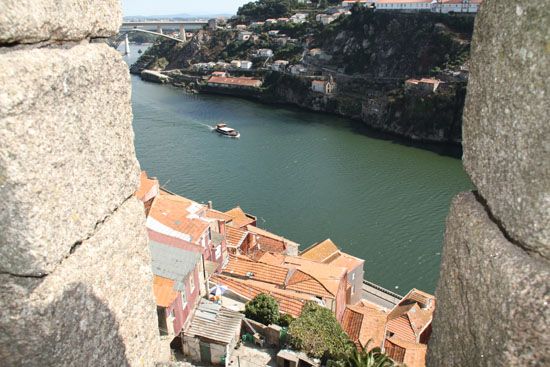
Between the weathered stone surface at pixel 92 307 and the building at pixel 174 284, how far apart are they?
7.85 meters

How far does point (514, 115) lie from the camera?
1568mm

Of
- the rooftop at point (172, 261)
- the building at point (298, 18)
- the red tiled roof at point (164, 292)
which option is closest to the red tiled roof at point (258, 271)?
the rooftop at point (172, 261)

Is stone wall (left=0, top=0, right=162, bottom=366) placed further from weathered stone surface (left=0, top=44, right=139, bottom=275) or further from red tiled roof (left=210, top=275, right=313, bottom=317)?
red tiled roof (left=210, top=275, right=313, bottom=317)

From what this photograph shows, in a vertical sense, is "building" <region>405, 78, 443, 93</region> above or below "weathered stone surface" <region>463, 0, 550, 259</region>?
below

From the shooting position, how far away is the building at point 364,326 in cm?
1454

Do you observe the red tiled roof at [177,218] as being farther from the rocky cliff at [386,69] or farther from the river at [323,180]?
the rocky cliff at [386,69]

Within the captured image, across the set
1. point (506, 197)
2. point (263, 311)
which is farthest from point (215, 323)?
point (506, 197)

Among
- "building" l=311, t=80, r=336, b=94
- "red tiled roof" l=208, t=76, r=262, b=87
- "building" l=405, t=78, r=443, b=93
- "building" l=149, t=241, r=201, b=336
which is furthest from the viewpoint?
"red tiled roof" l=208, t=76, r=262, b=87

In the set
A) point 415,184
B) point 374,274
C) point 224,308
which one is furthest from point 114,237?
point 415,184

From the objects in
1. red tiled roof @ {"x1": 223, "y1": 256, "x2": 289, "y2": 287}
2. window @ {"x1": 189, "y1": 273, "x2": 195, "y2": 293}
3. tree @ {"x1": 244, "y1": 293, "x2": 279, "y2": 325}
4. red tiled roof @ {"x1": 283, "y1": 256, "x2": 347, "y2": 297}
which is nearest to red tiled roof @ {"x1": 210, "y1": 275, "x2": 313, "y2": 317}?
red tiled roof @ {"x1": 223, "y1": 256, "x2": 289, "y2": 287}

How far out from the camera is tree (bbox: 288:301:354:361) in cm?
1053

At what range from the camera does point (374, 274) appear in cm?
2219

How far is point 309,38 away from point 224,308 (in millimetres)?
71368

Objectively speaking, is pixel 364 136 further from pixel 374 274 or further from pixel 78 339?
pixel 78 339
